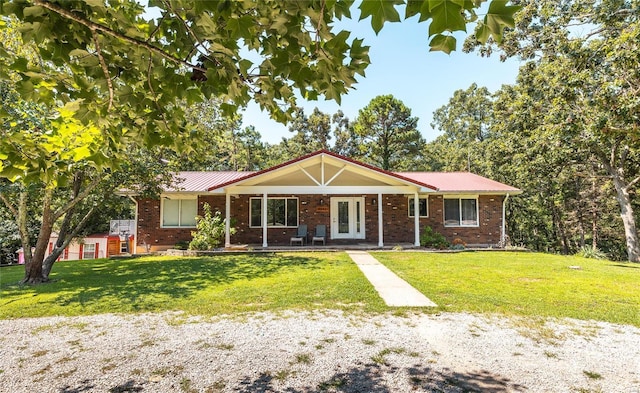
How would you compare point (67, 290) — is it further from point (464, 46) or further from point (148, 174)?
point (464, 46)

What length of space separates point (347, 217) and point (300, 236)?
2.61 metres

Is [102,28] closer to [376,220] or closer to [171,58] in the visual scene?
[171,58]

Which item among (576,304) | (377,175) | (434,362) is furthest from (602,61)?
(434,362)

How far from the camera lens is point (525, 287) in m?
7.43

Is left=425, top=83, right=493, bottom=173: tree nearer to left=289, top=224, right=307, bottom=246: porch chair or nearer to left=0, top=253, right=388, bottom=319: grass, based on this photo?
left=289, top=224, right=307, bottom=246: porch chair

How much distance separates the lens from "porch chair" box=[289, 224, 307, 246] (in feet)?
51.1

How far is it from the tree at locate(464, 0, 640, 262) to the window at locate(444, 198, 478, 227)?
4.83 meters

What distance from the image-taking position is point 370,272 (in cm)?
910

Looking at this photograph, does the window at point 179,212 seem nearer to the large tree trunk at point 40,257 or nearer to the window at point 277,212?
the window at point 277,212

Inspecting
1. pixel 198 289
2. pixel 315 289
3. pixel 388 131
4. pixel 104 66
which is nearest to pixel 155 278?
pixel 198 289

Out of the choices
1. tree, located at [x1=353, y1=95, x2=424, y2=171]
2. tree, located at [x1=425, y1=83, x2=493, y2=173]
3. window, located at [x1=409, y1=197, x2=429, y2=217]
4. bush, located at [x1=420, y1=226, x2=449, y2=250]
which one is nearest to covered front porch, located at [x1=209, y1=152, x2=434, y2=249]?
window, located at [x1=409, y1=197, x2=429, y2=217]

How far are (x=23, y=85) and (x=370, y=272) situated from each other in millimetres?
8132

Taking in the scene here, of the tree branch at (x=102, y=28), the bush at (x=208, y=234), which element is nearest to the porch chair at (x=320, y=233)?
the bush at (x=208, y=234)

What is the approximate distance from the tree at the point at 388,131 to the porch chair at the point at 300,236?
56.1ft
